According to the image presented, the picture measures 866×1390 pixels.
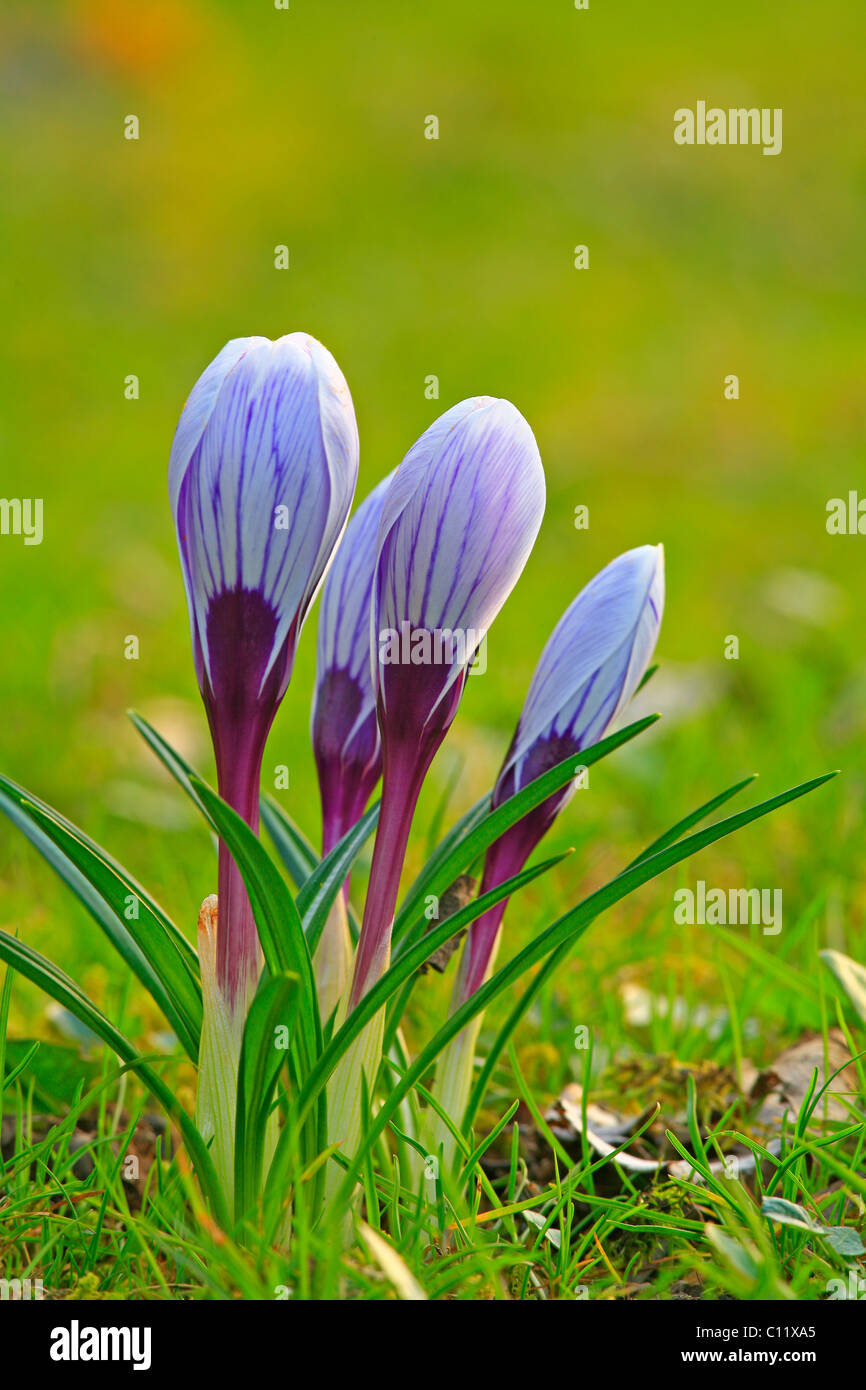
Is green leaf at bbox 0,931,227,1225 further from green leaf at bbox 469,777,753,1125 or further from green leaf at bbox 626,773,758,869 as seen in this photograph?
green leaf at bbox 626,773,758,869

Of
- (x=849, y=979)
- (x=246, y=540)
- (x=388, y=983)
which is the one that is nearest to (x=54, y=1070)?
(x=388, y=983)

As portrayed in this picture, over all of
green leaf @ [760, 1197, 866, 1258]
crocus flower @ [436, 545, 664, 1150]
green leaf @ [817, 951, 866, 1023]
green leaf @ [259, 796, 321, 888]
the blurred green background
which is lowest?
green leaf @ [760, 1197, 866, 1258]

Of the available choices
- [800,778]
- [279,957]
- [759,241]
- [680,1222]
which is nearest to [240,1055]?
[279,957]

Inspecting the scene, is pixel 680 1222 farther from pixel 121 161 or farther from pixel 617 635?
pixel 121 161

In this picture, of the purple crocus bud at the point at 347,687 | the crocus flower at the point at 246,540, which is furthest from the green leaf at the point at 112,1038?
the purple crocus bud at the point at 347,687

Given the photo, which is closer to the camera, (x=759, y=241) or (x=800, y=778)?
(x=800, y=778)

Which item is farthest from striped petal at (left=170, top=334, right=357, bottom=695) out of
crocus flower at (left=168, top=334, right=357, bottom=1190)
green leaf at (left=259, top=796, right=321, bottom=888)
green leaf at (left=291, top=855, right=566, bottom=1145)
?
green leaf at (left=259, top=796, right=321, bottom=888)

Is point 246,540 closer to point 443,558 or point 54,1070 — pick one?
point 443,558
